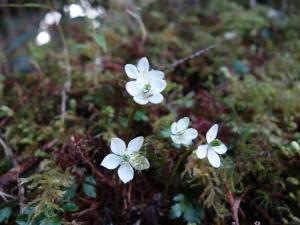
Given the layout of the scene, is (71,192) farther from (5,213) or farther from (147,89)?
(147,89)

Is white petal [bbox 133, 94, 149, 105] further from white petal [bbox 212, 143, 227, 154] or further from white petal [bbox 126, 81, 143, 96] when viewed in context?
white petal [bbox 212, 143, 227, 154]

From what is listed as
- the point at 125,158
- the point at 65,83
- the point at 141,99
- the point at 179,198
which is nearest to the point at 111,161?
the point at 125,158

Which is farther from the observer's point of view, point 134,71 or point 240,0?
point 240,0

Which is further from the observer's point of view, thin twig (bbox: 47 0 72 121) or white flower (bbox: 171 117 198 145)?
thin twig (bbox: 47 0 72 121)

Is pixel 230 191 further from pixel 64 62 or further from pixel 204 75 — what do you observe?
pixel 64 62

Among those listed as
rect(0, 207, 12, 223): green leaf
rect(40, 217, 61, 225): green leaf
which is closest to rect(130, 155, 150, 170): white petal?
rect(40, 217, 61, 225): green leaf

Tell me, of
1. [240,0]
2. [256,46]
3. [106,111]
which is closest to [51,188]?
[106,111]

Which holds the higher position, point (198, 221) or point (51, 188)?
point (51, 188)
